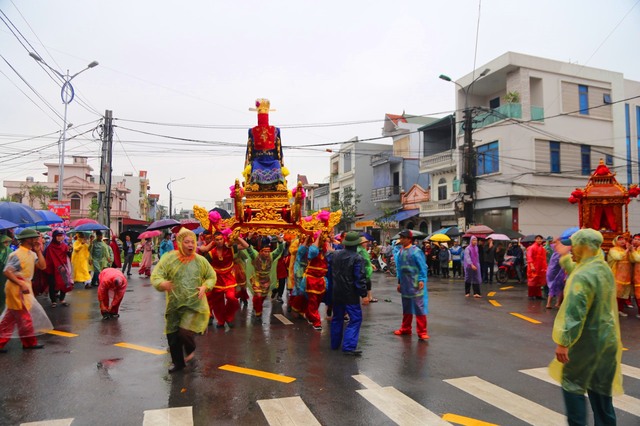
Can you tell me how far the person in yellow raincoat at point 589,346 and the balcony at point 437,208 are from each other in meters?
25.9

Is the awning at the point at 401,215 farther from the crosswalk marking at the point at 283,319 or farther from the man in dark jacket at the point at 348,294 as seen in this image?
the man in dark jacket at the point at 348,294

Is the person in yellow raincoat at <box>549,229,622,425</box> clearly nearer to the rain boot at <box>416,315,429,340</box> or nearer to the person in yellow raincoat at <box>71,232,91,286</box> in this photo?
the rain boot at <box>416,315,429,340</box>

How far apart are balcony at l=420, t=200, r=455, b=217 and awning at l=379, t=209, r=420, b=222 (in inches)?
42.0

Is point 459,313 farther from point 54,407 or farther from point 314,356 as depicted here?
point 54,407

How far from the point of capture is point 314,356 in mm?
6438

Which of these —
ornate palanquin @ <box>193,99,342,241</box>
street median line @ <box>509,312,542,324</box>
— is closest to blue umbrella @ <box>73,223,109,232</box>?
ornate palanquin @ <box>193,99,342,241</box>

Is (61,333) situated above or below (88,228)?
below

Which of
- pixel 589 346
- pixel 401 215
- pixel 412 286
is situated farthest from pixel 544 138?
pixel 589 346

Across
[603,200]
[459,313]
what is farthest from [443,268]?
[459,313]

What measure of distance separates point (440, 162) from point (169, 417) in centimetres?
2776

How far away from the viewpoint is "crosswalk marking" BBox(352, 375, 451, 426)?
413 centimetres

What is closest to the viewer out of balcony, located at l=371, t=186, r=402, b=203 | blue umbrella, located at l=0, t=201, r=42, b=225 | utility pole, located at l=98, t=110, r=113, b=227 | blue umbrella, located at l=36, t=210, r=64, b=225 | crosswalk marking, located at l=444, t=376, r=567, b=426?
crosswalk marking, located at l=444, t=376, r=567, b=426

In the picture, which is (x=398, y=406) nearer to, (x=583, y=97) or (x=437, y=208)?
(x=437, y=208)

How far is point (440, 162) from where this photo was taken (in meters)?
29.9
